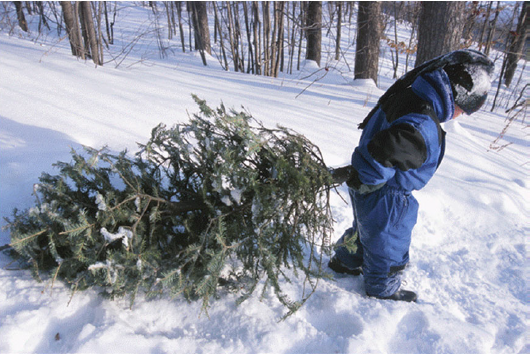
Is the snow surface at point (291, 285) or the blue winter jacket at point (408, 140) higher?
the blue winter jacket at point (408, 140)

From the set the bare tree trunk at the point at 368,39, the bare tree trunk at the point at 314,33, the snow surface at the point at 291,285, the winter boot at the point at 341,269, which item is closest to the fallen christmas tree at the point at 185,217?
the snow surface at the point at 291,285

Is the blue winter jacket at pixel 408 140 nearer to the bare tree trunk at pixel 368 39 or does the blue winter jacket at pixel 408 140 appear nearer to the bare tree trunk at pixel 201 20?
the bare tree trunk at pixel 368 39

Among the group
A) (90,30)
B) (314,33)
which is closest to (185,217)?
(90,30)

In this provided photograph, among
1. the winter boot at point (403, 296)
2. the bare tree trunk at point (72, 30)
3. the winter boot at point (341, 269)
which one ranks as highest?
the bare tree trunk at point (72, 30)

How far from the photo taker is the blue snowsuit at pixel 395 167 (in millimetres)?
1675

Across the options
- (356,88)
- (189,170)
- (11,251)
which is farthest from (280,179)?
(356,88)

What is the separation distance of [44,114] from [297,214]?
279 cm

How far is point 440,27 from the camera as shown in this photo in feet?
18.6

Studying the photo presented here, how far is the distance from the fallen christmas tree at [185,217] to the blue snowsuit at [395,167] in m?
0.27

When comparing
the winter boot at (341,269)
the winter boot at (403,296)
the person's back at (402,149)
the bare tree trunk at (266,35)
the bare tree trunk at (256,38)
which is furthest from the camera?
the bare tree trunk at (256,38)

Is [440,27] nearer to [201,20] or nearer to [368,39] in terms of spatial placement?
[368,39]

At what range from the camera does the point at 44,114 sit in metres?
3.18

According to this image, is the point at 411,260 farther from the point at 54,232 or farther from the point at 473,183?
the point at 54,232

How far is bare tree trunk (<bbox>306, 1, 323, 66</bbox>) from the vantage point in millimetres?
10820
